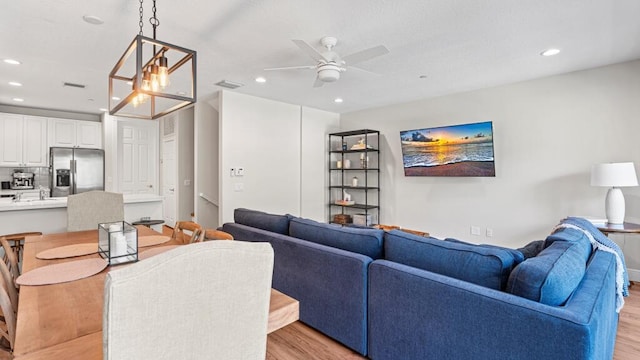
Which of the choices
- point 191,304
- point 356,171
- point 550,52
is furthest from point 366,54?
point 356,171

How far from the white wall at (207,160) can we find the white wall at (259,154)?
0.51m

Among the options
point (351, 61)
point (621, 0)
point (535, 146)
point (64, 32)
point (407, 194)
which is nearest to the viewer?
point (621, 0)

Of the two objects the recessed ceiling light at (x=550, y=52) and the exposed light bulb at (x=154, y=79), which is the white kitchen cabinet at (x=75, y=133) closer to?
the exposed light bulb at (x=154, y=79)

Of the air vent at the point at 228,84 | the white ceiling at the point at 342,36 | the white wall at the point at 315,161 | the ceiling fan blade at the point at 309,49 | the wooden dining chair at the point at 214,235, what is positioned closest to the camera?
the wooden dining chair at the point at 214,235

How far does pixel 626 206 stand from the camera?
3654 millimetres

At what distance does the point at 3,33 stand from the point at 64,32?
561 mm

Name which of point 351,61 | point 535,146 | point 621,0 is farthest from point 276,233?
point 535,146

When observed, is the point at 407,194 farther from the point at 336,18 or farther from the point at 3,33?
the point at 3,33

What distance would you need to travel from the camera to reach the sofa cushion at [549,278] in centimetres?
140

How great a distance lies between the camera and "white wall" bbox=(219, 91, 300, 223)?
473 cm

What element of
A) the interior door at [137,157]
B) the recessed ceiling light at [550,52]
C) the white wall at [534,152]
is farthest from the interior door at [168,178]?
the recessed ceiling light at [550,52]

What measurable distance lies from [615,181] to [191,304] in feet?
13.9

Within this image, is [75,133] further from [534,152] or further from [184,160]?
[534,152]

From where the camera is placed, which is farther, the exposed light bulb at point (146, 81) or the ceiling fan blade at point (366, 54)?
the ceiling fan blade at point (366, 54)
